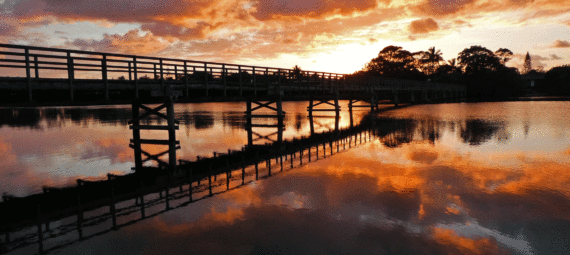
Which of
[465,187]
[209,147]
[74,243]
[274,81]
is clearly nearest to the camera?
[74,243]

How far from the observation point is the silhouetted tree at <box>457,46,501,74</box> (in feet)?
342

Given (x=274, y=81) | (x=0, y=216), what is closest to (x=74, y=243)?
(x=0, y=216)

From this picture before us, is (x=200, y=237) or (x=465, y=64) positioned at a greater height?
(x=465, y=64)

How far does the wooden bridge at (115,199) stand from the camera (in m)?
6.18

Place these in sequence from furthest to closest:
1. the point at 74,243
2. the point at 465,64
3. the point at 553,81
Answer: the point at 465,64
the point at 553,81
the point at 74,243

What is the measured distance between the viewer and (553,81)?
10412cm

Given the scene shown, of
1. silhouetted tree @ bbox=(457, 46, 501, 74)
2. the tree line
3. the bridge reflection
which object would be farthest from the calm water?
silhouetted tree @ bbox=(457, 46, 501, 74)

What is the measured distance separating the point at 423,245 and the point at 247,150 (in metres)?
10.6

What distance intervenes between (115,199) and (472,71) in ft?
386

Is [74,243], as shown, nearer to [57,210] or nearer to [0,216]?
[57,210]

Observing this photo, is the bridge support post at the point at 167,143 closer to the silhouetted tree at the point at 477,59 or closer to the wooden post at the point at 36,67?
the wooden post at the point at 36,67

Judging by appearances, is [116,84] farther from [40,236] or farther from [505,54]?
Result: [505,54]

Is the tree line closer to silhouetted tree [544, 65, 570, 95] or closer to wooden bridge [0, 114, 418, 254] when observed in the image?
silhouetted tree [544, 65, 570, 95]

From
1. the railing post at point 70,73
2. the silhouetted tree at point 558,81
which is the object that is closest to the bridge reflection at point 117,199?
the railing post at point 70,73
